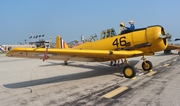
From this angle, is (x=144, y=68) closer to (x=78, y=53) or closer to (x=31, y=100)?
(x=78, y=53)

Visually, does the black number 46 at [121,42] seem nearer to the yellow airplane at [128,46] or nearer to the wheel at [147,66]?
the yellow airplane at [128,46]

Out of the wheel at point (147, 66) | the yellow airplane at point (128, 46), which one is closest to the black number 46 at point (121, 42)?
the yellow airplane at point (128, 46)

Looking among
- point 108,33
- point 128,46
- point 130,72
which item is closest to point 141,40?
point 128,46

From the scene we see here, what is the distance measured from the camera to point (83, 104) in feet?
11.1

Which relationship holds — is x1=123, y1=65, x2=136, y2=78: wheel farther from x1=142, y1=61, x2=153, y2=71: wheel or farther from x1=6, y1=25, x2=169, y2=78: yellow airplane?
x1=142, y1=61, x2=153, y2=71: wheel

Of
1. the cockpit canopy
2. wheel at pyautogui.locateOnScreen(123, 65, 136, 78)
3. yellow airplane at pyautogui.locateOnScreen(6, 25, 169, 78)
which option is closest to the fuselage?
yellow airplane at pyautogui.locateOnScreen(6, 25, 169, 78)

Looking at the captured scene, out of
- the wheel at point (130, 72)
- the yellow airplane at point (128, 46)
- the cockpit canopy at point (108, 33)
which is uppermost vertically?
the cockpit canopy at point (108, 33)

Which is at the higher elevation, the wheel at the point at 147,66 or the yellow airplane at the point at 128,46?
the yellow airplane at the point at 128,46

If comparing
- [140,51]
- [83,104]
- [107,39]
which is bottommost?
[83,104]

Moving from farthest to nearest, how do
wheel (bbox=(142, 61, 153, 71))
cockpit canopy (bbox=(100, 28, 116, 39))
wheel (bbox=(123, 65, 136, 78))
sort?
wheel (bbox=(142, 61, 153, 71))
cockpit canopy (bbox=(100, 28, 116, 39))
wheel (bbox=(123, 65, 136, 78))

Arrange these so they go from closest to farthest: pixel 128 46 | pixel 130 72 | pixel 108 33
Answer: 1. pixel 130 72
2. pixel 128 46
3. pixel 108 33

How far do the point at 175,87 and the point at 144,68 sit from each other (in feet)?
9.95

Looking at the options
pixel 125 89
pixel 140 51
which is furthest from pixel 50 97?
pixel 140 51

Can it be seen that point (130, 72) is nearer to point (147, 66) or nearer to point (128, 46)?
point (128, 46)
